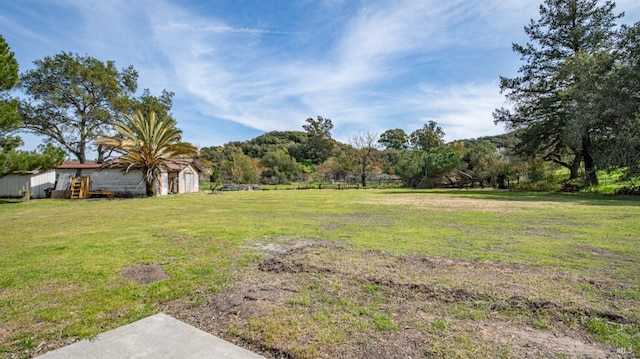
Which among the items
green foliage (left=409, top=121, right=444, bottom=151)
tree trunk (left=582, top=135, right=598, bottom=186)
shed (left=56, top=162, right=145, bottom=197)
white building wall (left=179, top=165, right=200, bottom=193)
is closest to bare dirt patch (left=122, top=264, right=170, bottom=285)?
shed (left=56, top=162, right=145, bottom=197)

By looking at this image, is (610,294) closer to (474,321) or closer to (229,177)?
(474,321)

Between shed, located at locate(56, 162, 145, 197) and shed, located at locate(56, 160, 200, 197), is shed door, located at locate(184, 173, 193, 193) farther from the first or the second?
shed, located at locate(56, 162, 145, 197)

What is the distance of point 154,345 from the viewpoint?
2287 millimetres

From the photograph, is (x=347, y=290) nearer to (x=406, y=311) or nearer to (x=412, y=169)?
(x=406, y=311)

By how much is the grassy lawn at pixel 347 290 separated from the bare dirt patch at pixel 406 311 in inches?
0.6

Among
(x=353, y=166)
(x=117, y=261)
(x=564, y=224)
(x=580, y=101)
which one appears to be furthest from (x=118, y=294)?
(x=353, y=166)

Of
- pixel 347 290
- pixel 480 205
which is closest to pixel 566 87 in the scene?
pixel 480 205

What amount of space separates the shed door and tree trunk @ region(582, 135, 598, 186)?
28.8 metres

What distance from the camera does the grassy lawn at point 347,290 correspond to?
2.38 m

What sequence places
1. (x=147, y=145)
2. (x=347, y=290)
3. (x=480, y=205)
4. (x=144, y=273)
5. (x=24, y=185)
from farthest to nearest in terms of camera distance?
1. (x=24, y=185)
2. (x=147, y=145)
3. (x=480, y=205)
4. (x=144, y=273)
5. (x=347, y=290)

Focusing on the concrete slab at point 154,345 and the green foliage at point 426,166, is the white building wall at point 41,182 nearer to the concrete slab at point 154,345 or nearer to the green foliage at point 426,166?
the concrete slab at point 154,345

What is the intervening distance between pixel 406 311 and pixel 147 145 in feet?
68.7

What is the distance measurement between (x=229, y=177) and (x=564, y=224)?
36.7m

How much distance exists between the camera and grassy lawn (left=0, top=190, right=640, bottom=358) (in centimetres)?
238
